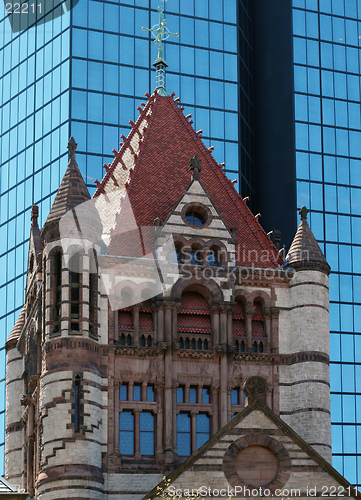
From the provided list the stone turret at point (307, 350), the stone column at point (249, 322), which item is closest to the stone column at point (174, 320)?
the stone column at point (249, 322)

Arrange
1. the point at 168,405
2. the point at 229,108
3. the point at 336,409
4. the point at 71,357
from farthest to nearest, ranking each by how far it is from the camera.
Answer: the point at 229,108
the point at 336,409
the point at 168,405
the point at 71,357

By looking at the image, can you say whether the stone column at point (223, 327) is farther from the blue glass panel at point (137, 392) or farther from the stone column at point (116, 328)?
the stone column at point (116, 328)

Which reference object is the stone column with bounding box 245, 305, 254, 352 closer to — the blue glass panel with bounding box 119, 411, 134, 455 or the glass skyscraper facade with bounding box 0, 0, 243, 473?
the blue glass panel with bounding box 119, 411, 134, 455

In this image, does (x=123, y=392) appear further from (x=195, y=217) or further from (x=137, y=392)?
(x=195, y=217)

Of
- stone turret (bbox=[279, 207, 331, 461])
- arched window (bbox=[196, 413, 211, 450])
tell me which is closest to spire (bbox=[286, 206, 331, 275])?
stone turret (bbox=[279, 207, 331, 461])

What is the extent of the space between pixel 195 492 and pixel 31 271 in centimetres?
1700

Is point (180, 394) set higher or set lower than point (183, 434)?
higher

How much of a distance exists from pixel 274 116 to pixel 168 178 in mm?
37044

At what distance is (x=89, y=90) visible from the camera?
267ft

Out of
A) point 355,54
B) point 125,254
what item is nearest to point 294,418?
point 125,254

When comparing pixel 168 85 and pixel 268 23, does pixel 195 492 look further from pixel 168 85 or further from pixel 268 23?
pixel 268 23

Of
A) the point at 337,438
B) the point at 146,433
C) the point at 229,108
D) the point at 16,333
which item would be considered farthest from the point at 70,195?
the point at 229,108

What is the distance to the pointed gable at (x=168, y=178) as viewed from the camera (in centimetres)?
5112

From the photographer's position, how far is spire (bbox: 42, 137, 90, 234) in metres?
47.9
